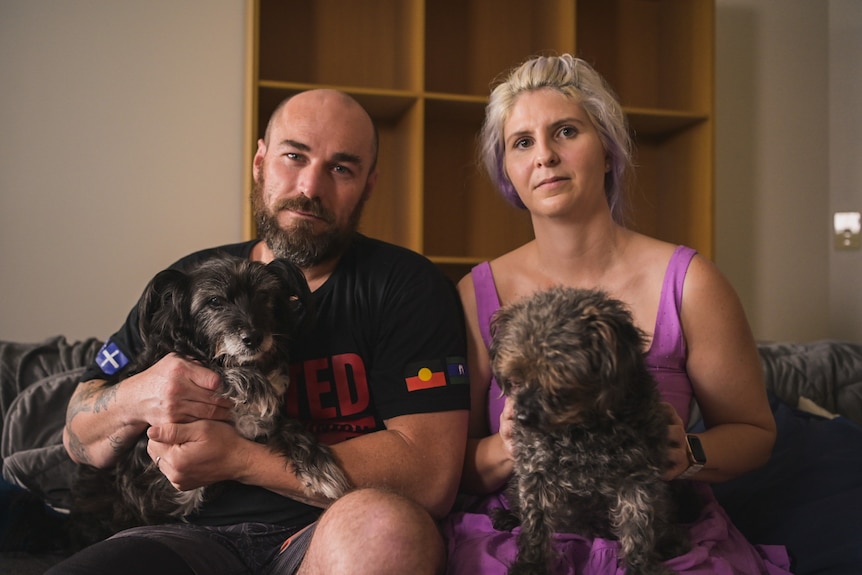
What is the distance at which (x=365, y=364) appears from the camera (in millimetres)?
2191

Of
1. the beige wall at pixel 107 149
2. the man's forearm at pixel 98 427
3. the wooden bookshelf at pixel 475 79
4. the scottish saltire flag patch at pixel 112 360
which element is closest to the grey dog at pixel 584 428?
the man's forearm at pixel 98 427

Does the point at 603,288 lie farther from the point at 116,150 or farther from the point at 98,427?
the point at 116,150

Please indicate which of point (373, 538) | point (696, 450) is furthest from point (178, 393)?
point (696, 450)

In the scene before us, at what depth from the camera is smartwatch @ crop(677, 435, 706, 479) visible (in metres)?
1.96

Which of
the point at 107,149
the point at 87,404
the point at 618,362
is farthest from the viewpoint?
the point at 107,149

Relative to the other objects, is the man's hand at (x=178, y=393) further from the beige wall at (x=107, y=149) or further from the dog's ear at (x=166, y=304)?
the beige wall at (x=107, y=149)

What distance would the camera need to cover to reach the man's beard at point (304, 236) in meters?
2.25

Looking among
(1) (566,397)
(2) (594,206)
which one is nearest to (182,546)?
(1) (566,397)

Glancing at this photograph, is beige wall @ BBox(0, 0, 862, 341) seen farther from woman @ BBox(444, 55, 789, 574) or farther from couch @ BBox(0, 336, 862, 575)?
woman @ BBox(444, 55, 789, 574)

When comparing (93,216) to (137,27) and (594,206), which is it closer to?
(137,27)

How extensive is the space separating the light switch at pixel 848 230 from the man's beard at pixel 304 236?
11.1 feet

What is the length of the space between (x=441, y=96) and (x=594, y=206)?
1.76 meters

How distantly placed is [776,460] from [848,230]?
242cm

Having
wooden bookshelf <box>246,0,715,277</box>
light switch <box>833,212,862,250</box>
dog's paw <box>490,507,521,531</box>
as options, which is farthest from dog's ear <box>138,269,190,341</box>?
light switch <box>833,212,862,250</box>
